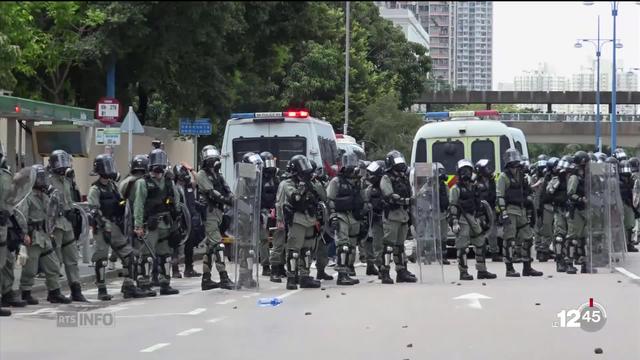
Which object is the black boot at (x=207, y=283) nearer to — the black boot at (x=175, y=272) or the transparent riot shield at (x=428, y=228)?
the black boot at (x=175, y=272)

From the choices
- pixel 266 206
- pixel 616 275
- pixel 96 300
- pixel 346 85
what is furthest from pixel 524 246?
pixel 346 85

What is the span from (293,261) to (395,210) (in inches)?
68.1

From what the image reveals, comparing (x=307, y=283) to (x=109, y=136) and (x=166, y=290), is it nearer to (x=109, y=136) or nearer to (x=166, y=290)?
(x=166, y=290)

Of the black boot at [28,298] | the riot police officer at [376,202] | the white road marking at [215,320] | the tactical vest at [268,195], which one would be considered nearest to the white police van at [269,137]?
the tactical vest at [268,195]

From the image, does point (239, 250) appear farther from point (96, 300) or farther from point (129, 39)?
point (129, 39)

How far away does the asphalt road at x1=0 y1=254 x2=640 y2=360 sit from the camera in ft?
30.9

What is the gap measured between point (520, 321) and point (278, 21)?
20.4ft

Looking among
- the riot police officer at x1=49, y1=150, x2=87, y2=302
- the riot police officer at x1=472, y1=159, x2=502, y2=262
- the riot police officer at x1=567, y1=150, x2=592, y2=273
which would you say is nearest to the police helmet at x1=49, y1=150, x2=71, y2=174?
the riot police officer at x1=49, y1=150, x2=87, y2=302

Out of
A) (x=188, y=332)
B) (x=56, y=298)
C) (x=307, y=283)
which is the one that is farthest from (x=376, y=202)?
(x=188, y=332)

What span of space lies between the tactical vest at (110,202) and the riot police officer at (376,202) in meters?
3.99

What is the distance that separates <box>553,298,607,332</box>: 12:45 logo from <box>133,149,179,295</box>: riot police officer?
5.32m

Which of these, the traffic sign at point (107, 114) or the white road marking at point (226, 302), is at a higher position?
the traffic sign at point (107, 114)

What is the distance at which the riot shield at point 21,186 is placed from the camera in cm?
1222

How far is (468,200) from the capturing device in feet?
51.3
